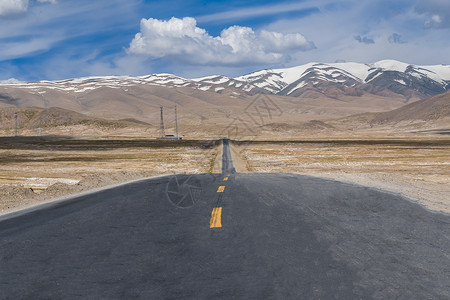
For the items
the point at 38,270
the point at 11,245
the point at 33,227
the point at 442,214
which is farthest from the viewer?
the point at 442,214

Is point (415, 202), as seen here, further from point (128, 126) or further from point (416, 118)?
point (416, 118)

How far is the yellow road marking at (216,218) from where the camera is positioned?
35.4ft

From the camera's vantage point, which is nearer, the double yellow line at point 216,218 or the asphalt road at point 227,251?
the asphalt road at point 227,251

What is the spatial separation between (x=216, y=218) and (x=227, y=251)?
3476 mm

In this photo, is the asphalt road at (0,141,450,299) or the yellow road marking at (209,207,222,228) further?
the yellow road marking at (209,207,222,228)

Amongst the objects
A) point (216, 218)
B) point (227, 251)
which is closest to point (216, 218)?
point (216, 218)

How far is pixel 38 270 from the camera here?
7.36 m

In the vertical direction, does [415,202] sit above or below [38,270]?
below

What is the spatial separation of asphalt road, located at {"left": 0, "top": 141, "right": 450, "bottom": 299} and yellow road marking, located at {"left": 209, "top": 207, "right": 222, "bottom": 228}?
0.03m

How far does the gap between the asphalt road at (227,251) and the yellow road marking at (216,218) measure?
0.03m

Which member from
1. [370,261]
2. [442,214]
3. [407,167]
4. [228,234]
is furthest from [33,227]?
[407,167]

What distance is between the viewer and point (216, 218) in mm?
11734

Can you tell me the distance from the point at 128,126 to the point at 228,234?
186 meters

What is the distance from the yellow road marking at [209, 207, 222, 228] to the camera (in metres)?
10.8
